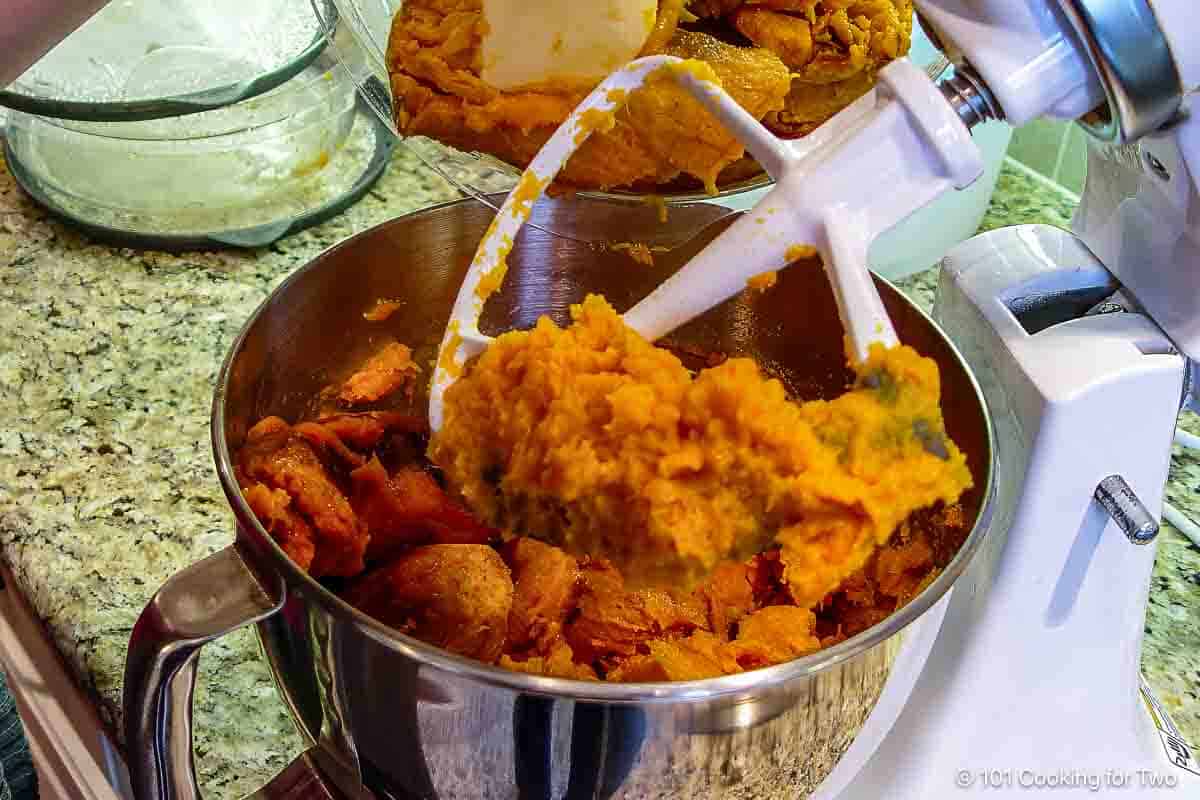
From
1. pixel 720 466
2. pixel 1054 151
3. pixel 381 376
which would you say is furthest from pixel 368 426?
pixel 1054 151

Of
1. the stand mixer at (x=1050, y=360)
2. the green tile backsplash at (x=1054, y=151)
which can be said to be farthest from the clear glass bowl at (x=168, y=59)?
the green tile backsplash at (x=1054, y=151)

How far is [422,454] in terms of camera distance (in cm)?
73

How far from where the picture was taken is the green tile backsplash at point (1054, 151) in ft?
4.06

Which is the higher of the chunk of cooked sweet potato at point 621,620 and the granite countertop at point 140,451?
the chunk of cooked sweet potato at point 621,620

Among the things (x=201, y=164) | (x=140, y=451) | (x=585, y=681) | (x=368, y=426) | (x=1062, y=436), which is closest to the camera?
(x=585, y=681)

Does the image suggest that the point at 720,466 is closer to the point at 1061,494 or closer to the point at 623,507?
the point at 623,507

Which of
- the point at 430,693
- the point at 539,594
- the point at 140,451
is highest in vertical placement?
the point at 430,693

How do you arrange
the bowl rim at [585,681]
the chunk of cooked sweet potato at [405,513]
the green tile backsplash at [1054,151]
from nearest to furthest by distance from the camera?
1. the bowl rim at [585,681]
2. the chunk of cooked sweet potato at [405,513]
3. the green tile backsplash at [1054,151]

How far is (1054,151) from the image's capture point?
1.26 meters

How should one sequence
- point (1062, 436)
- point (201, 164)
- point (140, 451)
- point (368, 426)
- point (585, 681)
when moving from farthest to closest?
point (201, 164), point (140, 451), point (368, 426), point (1062, 436), point (585, 681)

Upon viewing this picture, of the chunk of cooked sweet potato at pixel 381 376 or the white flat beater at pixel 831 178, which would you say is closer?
the white flat beater at pixel 831 178

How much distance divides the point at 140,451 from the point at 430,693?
58cm

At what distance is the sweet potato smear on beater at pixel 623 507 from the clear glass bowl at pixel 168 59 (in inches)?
21.0

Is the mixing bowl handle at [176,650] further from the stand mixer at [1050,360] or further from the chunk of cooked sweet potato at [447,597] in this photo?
the stand mixer at [1050,360]
